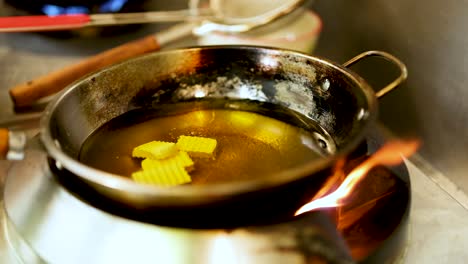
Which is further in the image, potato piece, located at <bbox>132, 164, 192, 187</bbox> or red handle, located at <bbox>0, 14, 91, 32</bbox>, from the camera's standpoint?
red handle, located at <bbox>0, 14, 91, 32</bbox>

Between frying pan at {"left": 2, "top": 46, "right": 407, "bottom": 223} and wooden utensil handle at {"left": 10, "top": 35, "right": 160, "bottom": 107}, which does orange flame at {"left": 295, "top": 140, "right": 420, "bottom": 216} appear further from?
wooden utensil handle at {"left": 10, "top": 35, "right": 160, "bottom": 107}

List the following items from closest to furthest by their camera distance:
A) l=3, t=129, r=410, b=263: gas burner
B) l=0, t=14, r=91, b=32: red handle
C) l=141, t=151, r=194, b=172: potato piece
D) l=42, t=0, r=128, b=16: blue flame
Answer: l=3, t=129, r=410, b=263: gas burner
l=141, t=151, r=194, b=172: potato piece
l=0, t=14, r=91, b=32: red handle
l=42, t=0, r=128, b=16: blue flame

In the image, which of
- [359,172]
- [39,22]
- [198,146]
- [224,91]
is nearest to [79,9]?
[39,22]

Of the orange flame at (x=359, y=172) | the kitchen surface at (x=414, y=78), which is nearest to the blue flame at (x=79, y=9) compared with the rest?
the kitchen surface at (x=414, y=78)

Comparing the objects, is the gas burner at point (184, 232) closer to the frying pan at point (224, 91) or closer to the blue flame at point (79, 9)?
the frying pan at point (224, 91)

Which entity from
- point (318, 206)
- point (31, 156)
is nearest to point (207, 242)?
point (318, 206)

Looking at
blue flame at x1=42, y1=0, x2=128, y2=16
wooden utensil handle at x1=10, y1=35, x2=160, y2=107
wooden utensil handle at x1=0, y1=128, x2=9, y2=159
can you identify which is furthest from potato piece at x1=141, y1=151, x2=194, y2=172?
blue flame at x1=42, y1=0, x2=128, y2=16

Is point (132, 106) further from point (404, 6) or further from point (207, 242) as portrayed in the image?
point (404, 6)
